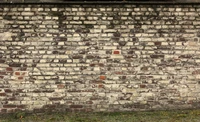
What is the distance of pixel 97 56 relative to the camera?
5301 millimetres

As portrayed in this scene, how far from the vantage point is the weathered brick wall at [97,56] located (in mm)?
5211

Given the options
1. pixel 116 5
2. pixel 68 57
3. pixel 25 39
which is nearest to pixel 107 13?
pixel 116 5

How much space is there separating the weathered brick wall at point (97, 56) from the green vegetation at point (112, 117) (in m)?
0.16

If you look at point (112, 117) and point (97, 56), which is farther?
point (97, 56)

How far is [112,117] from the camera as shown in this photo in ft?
16.9

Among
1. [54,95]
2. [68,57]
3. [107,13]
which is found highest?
[107,13]

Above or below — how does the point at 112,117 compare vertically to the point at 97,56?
below

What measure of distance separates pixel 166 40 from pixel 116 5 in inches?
54.2

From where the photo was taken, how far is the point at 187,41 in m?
5.35

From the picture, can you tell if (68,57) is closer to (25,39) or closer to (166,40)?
(25,39)

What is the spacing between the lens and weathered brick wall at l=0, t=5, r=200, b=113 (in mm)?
5211

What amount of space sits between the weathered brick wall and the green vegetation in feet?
0.52

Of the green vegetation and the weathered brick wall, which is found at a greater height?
the weathered brick wall

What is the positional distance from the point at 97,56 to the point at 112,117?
4.55ft
